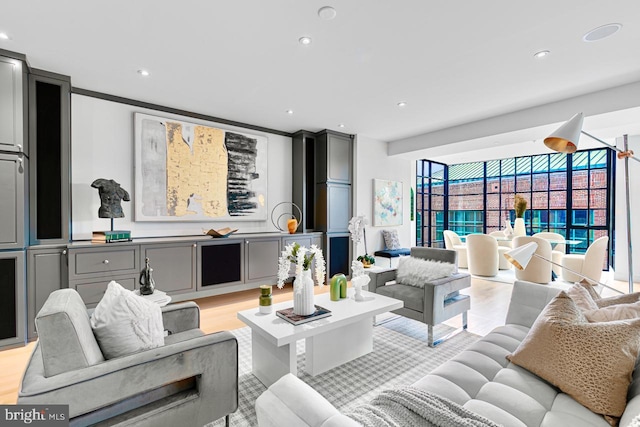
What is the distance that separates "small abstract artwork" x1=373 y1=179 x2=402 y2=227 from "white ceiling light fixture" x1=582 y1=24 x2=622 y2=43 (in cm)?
370

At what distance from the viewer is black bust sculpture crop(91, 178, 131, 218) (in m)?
→ 3.45

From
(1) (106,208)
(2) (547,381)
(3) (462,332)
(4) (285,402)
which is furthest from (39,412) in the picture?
(3) (462,332)

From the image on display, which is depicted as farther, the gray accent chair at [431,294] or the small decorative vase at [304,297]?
the gray accent chair at [431,294]

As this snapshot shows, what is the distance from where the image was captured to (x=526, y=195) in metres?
7.61

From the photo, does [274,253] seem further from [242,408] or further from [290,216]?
[242,408]

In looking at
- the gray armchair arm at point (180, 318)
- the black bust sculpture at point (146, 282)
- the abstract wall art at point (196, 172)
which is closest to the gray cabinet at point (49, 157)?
the abstract wall art at point (196, 172)

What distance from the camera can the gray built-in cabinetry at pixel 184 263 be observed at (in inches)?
127

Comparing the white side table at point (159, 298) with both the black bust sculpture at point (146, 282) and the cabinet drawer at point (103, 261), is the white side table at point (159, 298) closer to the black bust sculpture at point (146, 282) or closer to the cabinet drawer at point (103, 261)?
the black bust sculpture at point (146, 282)

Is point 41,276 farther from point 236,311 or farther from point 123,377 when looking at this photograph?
point 123,377

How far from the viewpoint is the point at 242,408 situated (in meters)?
1.95

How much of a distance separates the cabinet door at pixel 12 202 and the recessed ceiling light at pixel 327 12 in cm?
298

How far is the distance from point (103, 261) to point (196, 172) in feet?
5.40

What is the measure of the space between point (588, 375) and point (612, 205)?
713 cm

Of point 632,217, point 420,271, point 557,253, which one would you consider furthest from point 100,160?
point 632,217
